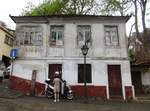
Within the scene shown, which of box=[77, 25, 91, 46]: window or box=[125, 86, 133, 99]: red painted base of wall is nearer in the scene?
box=[125, 86, 133, 99]: red painted base of wall

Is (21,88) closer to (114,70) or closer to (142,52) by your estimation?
(114,70)

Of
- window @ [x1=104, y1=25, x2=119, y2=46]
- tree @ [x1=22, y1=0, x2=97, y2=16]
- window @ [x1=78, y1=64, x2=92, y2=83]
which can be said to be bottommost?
window @ [x1=78, y1=64, x2=92, y2=83]

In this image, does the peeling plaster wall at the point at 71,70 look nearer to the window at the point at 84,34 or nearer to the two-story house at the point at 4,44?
the window at the point at 84,34

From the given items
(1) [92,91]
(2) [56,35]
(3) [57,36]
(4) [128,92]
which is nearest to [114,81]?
(4) [128,92]

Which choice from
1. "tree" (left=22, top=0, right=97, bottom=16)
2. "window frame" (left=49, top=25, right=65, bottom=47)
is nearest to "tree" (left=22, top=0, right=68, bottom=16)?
"tree" (left=22, top=0, right=97, bottom=16)

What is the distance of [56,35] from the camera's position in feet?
62.6

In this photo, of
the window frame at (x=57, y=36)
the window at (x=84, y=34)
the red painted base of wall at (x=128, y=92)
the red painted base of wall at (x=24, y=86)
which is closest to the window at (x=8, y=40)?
the window frame at (x=57, y=36)

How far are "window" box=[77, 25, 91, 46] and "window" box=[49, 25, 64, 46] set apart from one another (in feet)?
4.60

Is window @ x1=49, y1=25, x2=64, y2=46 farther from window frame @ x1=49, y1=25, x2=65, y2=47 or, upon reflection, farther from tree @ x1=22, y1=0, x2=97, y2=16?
tree @ x1=22, y1=0, x2=97, y2=16

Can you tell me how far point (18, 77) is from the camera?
59.6ft

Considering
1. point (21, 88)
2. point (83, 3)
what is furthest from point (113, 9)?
point (21, 88)

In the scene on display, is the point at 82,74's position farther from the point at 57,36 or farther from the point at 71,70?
the point at 57,36

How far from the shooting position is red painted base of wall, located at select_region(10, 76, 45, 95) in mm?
17891

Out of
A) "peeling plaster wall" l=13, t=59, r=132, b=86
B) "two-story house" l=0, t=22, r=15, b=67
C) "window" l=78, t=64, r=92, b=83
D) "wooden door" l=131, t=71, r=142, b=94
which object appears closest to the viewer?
"peeling plaster wall" l=13, t=59, r=132, b=86
